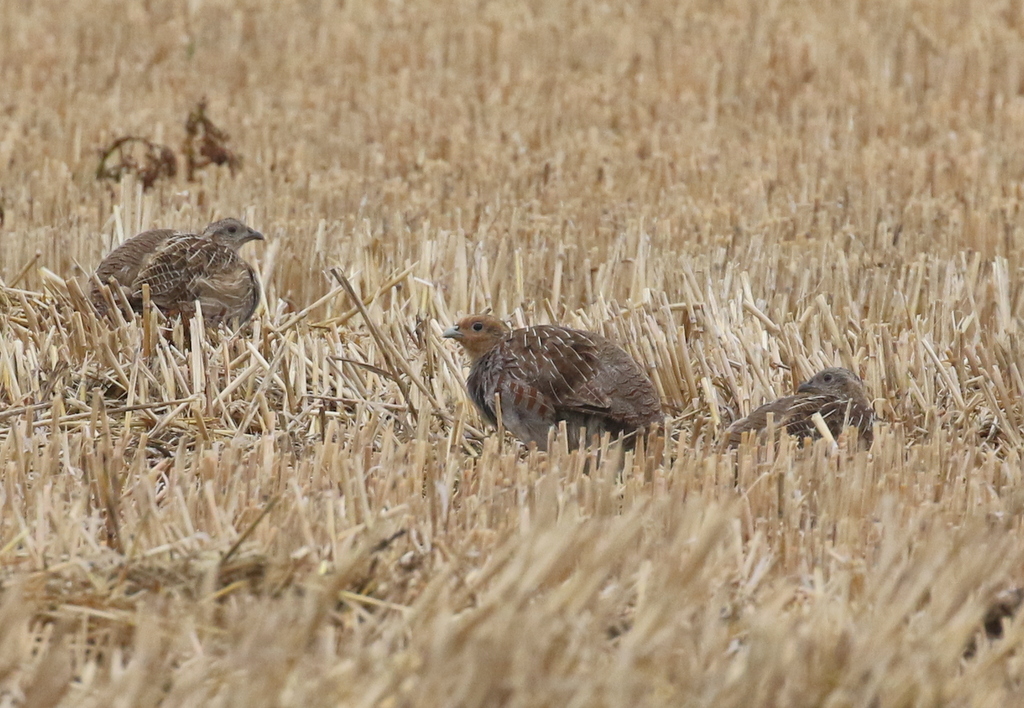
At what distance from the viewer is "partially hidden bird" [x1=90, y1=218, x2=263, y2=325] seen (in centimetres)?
661

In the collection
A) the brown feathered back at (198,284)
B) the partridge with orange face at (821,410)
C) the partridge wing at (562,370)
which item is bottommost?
the partridge with orange face at (821,410)

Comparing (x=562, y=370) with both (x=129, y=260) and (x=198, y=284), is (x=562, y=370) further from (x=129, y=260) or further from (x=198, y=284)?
(x=129, y=260)

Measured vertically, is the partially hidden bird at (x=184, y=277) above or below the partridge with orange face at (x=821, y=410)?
above

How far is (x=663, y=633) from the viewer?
2.90m

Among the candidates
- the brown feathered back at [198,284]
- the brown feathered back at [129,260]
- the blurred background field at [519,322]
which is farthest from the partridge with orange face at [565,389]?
the brown feathered back at [129,260]

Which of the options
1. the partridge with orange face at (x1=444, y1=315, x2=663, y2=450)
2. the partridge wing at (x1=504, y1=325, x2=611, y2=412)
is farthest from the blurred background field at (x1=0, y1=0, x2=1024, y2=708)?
the partridge wing at (x1=504, y1=325, x2=611, y2=412)

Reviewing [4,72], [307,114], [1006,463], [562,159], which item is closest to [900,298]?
[1006,463]

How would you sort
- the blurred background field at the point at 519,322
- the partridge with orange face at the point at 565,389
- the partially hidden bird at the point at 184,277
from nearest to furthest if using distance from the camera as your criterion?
the blurred background field at the point at 519,322, the partridge with orange face at the point at 565,389, the partially hidden bird at the point at 184,277

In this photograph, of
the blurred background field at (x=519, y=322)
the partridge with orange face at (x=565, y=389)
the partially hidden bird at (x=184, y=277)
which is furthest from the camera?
the partially hidden bird at (x=184, y=277)

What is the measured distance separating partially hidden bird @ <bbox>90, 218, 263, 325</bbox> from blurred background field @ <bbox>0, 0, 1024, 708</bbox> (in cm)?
19

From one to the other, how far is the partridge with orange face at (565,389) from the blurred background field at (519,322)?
16 centimetres

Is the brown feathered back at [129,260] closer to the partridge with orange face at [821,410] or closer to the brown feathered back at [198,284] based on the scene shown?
the brown feathered back at [198,284]

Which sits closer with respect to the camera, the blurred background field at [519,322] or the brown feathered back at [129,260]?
the blurred background field at [519,322]

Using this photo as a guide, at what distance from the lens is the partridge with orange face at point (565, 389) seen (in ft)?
Result: 17.3
